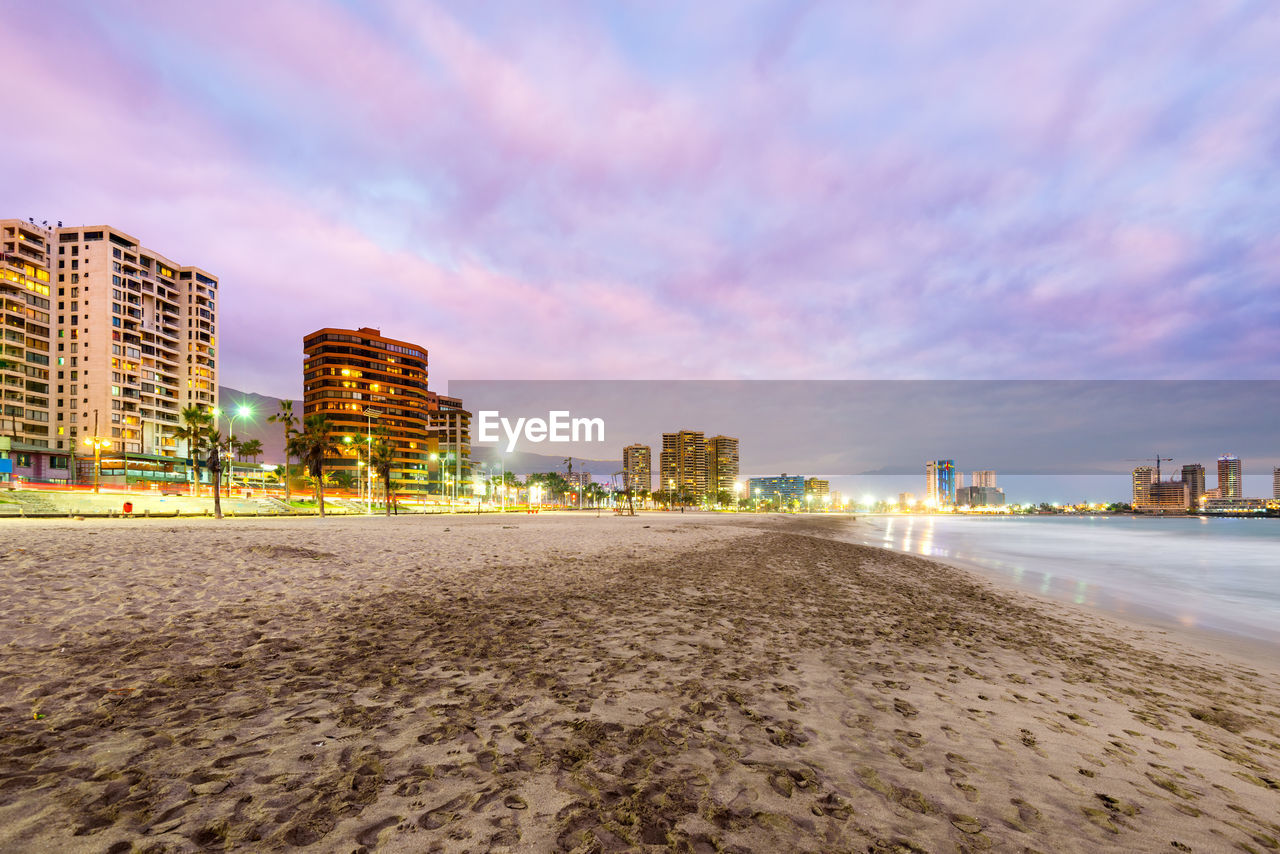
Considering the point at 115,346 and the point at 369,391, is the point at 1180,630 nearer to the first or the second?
the point at 115,346

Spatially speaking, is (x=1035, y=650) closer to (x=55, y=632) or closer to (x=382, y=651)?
(x=382, y=651)

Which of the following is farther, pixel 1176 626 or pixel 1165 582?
pixel 1165 582

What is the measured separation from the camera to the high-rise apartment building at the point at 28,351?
10119cm

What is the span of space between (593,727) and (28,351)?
165672 millimetres

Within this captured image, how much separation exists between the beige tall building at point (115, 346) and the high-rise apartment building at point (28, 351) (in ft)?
6.68

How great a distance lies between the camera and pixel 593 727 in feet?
18.7

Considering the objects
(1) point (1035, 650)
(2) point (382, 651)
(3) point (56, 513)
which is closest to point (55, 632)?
(2) point (382, 651)

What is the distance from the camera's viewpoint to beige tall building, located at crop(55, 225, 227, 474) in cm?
11375

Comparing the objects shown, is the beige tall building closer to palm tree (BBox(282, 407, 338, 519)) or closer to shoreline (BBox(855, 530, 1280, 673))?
palm tree (BBox(282, 407, 338, 519))

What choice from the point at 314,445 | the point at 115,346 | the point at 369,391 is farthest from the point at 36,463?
the point at 314,445

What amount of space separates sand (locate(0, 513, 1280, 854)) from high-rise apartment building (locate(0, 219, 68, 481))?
5444 inches

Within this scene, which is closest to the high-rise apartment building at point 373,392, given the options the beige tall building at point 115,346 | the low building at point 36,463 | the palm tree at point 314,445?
the beige tall building at point 115,346

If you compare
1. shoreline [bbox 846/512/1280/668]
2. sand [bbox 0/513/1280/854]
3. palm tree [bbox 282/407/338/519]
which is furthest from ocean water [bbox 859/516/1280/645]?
palm tree [bbox 282/407/338/519]

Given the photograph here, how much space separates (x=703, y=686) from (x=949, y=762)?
9.64 feet
